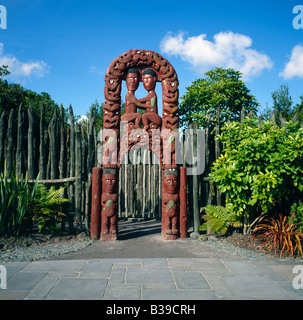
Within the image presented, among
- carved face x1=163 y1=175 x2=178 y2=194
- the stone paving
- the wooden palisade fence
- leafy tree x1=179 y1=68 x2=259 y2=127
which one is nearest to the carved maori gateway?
carved face x1=163 y1=175 x2=178 y2=194

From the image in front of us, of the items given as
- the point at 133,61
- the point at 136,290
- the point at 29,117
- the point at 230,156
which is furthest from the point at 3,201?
the point at 230,156

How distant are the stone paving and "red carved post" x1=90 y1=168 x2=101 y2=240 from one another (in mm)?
1243

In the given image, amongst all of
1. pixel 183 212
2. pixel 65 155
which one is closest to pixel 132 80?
pixel 65 155

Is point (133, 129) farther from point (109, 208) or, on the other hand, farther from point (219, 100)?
point (219, 100)

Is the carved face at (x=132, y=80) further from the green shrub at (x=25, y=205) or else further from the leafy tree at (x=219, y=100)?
the leafy tree at (x=219, y=100)

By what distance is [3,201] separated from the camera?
4.61 meters

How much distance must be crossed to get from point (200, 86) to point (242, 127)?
5.52 meters

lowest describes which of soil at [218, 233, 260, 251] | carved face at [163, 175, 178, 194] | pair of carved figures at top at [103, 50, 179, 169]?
soil at [218, 233, 260, 251]

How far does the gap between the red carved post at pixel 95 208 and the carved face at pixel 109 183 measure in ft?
0.46

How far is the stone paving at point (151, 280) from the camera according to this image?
2.55 metres

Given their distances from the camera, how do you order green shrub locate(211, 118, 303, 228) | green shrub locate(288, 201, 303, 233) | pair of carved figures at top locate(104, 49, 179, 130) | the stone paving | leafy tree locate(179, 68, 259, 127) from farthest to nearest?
leafy tree locate(179, 68, 259, 127) → pair of carved figures at top locate(104, 49, 179, 130) → green shrub locate(288, 201, 303, 233) → green shrub locate(211, 118, 303, 228) → the stone paving

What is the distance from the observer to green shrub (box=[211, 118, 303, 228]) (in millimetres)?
4203

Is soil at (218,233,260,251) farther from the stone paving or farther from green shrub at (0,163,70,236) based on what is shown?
green shrub at (0,163,70,236)
